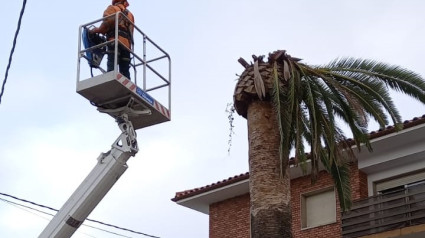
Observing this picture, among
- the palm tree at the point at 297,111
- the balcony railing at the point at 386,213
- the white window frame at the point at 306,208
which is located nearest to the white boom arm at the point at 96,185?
the palm tree at the point at 297,111

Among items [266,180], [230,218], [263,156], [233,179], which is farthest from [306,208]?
[266,180]

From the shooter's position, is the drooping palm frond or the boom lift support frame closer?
the drooping palm frond

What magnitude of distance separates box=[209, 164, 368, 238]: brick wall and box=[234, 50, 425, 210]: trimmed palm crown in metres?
6.50

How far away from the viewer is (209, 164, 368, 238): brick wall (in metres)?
23.3

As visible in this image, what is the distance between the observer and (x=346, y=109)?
16016 mm

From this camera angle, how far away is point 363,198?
22.8 m

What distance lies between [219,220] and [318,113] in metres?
11.2

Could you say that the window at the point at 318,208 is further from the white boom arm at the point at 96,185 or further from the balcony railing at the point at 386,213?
the white boom arm at the point at 96,185

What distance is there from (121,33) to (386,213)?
8141mm

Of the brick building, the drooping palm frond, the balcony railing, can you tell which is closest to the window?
the brick building

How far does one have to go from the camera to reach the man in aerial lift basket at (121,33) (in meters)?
17.3

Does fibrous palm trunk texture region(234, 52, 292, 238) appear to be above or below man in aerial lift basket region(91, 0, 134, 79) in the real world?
below

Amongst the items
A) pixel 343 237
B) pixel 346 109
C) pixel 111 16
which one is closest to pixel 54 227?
pixel 111 16

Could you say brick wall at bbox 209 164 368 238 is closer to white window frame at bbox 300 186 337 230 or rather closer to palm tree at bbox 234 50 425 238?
white window frame at bbox 300 186 337 230
